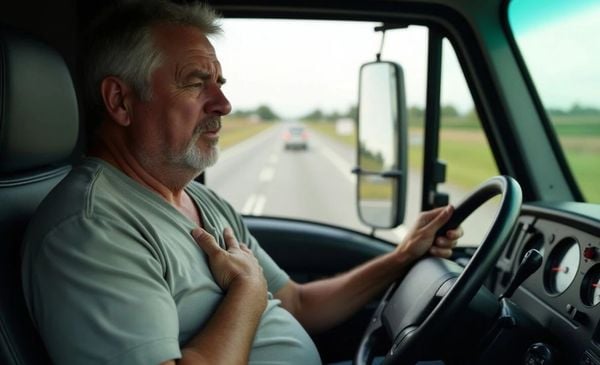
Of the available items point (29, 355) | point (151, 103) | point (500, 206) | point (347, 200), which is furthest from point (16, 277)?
point (347, 200)

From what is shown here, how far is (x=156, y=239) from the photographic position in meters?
1.36

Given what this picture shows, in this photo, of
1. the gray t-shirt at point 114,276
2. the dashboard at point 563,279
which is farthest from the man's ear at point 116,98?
the dashboard at point 563,279

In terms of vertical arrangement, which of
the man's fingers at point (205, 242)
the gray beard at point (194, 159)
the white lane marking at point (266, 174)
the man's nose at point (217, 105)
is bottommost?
the white lane marking at point (266, 174)

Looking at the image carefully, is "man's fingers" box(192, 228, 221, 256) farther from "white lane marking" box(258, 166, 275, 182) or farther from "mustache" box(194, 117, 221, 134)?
"white lane marking" box(258, 166, 275, 182)

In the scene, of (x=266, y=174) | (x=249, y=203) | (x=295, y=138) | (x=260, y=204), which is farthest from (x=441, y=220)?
(x=295, y=138)

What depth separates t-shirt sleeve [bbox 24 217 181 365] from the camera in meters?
1.12

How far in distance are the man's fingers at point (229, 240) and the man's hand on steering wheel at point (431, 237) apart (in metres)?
0.57

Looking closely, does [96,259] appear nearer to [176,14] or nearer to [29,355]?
[29,355]

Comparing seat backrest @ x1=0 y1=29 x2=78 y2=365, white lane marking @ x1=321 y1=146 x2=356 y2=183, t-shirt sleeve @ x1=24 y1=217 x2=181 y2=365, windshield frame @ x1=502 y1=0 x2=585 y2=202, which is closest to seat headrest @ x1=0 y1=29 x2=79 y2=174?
seat backrest @ x1=0 y1=29 x2=78 y2=365

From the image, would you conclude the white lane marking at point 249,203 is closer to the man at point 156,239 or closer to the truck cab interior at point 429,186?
the truck cab interior at point 429,186

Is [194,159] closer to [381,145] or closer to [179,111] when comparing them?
[179,111]

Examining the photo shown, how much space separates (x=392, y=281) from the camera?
1.95m

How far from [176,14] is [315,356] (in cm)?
108

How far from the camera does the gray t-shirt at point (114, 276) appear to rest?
113 centimetres
